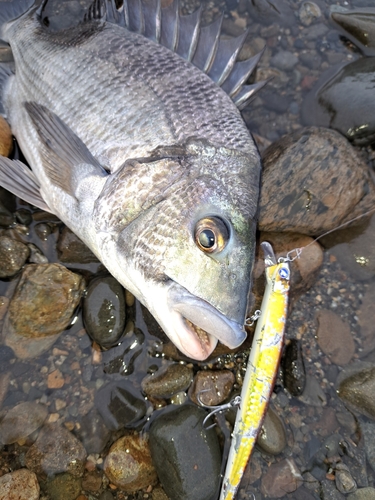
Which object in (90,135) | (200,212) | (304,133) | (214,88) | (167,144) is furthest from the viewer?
(304,133)

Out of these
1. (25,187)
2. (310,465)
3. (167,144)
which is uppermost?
(167,144)

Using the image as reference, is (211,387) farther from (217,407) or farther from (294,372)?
(294,372)

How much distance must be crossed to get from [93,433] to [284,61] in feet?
11.2

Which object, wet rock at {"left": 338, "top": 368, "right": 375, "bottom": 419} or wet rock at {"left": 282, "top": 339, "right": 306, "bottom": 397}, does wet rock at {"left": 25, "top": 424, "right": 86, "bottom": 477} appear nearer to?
wet rock at {"left": 282, "top": 339, "right": 306, "bottom": 397}

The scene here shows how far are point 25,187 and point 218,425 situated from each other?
219 cm

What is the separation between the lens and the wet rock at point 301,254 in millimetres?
2822

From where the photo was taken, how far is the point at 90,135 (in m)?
2.50

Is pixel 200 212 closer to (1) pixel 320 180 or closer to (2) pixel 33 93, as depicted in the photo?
(1) pixel 320 180

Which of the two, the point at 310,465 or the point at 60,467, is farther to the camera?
the point at 310,465

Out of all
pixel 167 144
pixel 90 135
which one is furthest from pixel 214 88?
pixel 90 135

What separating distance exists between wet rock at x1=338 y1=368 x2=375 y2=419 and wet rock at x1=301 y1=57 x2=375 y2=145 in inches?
71.8

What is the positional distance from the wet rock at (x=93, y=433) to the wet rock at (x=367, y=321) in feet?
6.58

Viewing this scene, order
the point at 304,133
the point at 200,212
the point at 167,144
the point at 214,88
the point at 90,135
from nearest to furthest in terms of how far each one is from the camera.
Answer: the point at 200,212 → the point at 167,144 → the point at 90,135 → the point at 214,88 → the point at 304,133

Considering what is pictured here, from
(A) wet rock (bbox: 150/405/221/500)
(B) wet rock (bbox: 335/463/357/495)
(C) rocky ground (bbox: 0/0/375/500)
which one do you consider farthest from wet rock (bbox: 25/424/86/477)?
(B) wet rock (bbox: 335/463/357/495)
